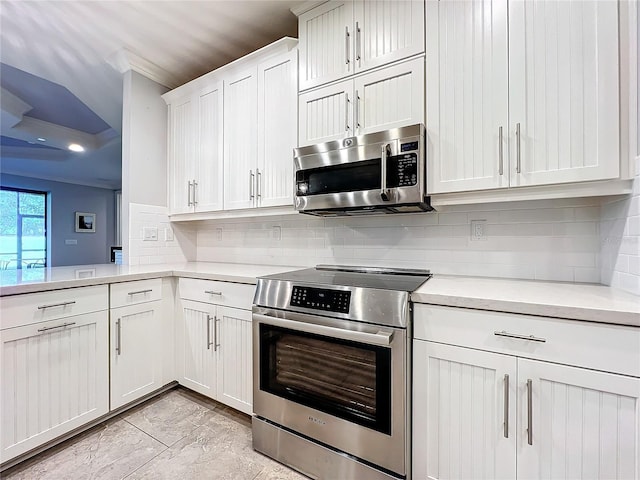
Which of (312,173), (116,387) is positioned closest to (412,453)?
(312,173)

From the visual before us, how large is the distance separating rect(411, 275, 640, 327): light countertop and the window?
7.89 m

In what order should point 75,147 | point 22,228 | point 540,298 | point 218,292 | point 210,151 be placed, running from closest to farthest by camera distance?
point 540,298 < point 218,292 < point 210,151 < point 75,147 < point 22,228

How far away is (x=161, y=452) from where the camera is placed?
63.5 inches

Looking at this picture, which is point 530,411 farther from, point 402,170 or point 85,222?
point 85,222

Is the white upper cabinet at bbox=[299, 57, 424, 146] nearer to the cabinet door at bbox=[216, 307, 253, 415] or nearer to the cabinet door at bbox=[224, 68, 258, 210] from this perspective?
the cabinet door at bbox=[224, 68, 258, 210]

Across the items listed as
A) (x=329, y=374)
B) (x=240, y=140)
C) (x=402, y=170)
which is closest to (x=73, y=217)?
→ (x=240, y=140)

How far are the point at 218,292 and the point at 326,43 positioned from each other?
5.50 feet

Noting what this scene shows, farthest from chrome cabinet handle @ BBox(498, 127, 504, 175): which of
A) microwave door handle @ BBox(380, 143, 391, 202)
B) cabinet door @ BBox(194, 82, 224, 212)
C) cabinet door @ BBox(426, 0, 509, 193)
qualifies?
cabinet door @ BBox(194, 82, 224, 212)

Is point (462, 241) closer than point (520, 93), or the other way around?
point (520, 93)

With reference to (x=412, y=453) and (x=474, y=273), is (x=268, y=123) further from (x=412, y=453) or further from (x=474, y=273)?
(x=412, y=453)

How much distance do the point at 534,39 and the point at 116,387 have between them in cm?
Result: 286

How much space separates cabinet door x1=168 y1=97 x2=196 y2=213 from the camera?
2615 millimetres

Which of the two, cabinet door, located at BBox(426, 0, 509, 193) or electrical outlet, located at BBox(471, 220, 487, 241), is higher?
cabinet door, located at BBox(426, 0, 509, 193)

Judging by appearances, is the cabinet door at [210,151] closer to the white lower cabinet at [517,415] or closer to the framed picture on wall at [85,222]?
the white lower cabinet at [517,415]
